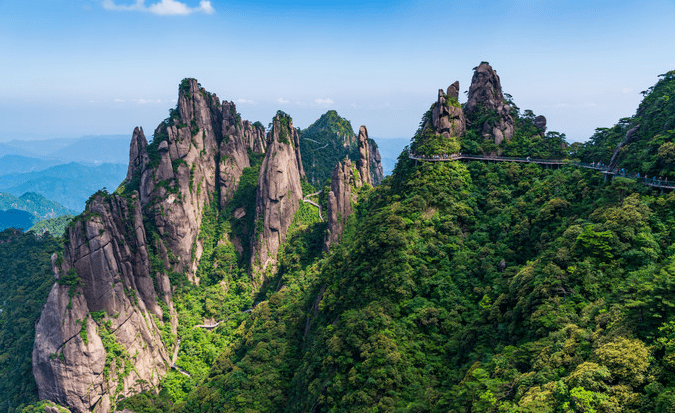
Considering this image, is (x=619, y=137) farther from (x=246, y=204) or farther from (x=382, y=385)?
(x=246, y=204)

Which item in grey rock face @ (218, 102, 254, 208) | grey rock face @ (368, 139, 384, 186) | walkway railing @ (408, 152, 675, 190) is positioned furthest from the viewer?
grey rock face @ (368, 139, 384, 186)

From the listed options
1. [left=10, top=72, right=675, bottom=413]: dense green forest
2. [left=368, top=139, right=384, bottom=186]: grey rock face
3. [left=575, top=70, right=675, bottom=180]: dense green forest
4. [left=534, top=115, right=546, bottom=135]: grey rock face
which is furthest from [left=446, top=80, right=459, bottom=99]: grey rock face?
[left=368, top=139, right=384, bottom=186]: grey rock face

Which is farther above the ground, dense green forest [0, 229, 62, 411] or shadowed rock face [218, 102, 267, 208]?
shadowed rock face [218, 102, 267, 208]

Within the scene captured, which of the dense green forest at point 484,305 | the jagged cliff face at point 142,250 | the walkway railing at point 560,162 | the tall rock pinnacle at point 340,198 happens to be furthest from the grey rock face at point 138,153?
the walkway railing at point 560,162

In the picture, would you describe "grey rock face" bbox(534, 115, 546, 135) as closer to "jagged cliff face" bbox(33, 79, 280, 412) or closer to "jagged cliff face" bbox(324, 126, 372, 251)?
"jagged cliff face" bbox(324, 126, 372, 251)

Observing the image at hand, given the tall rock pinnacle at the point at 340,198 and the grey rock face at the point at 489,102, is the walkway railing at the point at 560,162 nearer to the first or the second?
the grey rock face at the point at 489,102

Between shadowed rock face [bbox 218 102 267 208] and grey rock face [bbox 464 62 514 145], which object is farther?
shadowed rock face [bbox 218 102 267 208]

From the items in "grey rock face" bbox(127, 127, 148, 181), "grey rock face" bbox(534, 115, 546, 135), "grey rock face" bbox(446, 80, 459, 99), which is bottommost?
"grey rock face" bbox(127, 127, 148, 181)

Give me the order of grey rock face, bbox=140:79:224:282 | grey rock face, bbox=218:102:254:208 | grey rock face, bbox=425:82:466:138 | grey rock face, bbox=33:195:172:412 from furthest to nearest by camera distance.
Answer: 1. grey rock face, bbox=218:102:254:208
2. grey rock face, bbox=140:79:224:282
3. grey rock face, bbox=425:82:466:138
4. grey rock face, bbox=33:195:172:412
